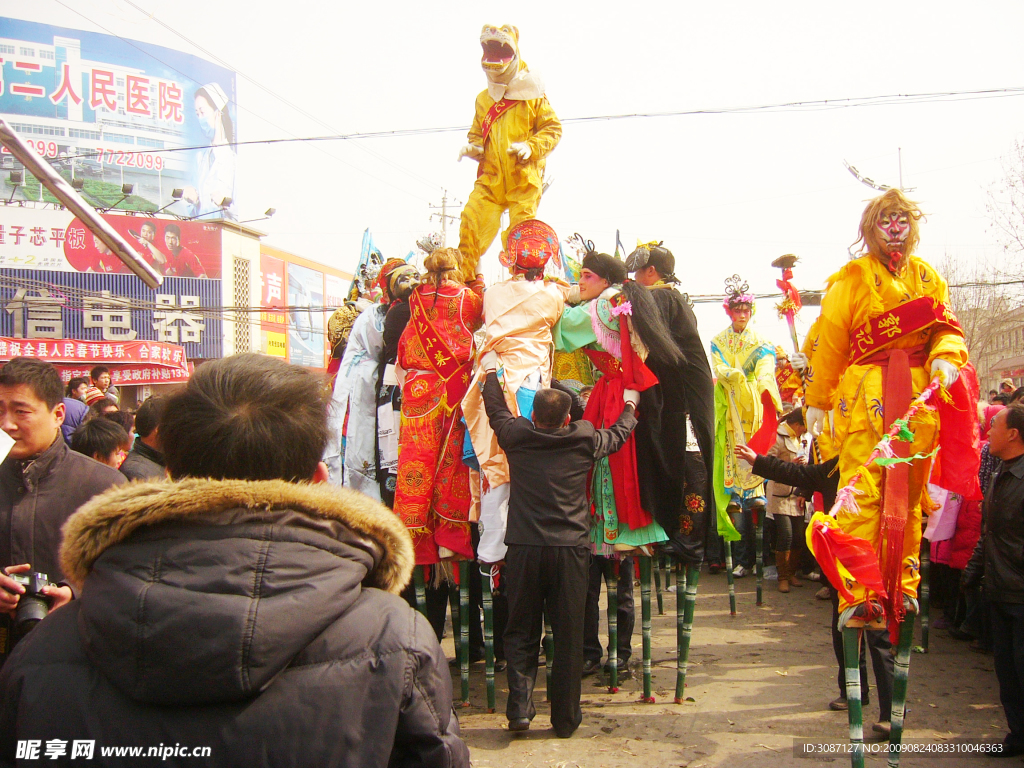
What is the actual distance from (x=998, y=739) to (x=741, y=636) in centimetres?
220

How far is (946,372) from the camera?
3666 millimetres

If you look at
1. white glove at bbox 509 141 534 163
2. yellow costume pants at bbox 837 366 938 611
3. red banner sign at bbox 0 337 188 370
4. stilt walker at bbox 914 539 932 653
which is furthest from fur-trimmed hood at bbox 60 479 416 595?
red banner sign at bbox 0 337 188 370

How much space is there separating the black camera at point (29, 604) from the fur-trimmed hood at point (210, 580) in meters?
1.08

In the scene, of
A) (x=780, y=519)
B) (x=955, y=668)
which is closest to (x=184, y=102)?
(x=780, y=519)

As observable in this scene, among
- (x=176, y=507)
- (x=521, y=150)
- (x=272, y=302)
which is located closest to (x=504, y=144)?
(x=521, y=150)

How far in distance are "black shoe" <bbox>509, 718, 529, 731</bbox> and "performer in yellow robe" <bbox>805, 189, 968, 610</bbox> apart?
1.76 m

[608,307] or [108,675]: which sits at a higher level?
[608,307]

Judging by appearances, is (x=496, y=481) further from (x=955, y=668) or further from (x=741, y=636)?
(x=955, y=668)

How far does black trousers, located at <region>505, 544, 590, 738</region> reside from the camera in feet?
13.5

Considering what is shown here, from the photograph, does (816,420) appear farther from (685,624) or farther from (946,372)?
(685,624)

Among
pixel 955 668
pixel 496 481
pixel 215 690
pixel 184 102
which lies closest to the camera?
pixel 215 690

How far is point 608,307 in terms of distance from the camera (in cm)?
466

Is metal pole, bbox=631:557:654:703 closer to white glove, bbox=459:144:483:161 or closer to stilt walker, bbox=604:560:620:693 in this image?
stilt walker, bbox=604:560:620:693

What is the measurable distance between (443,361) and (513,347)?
22.4 inches
